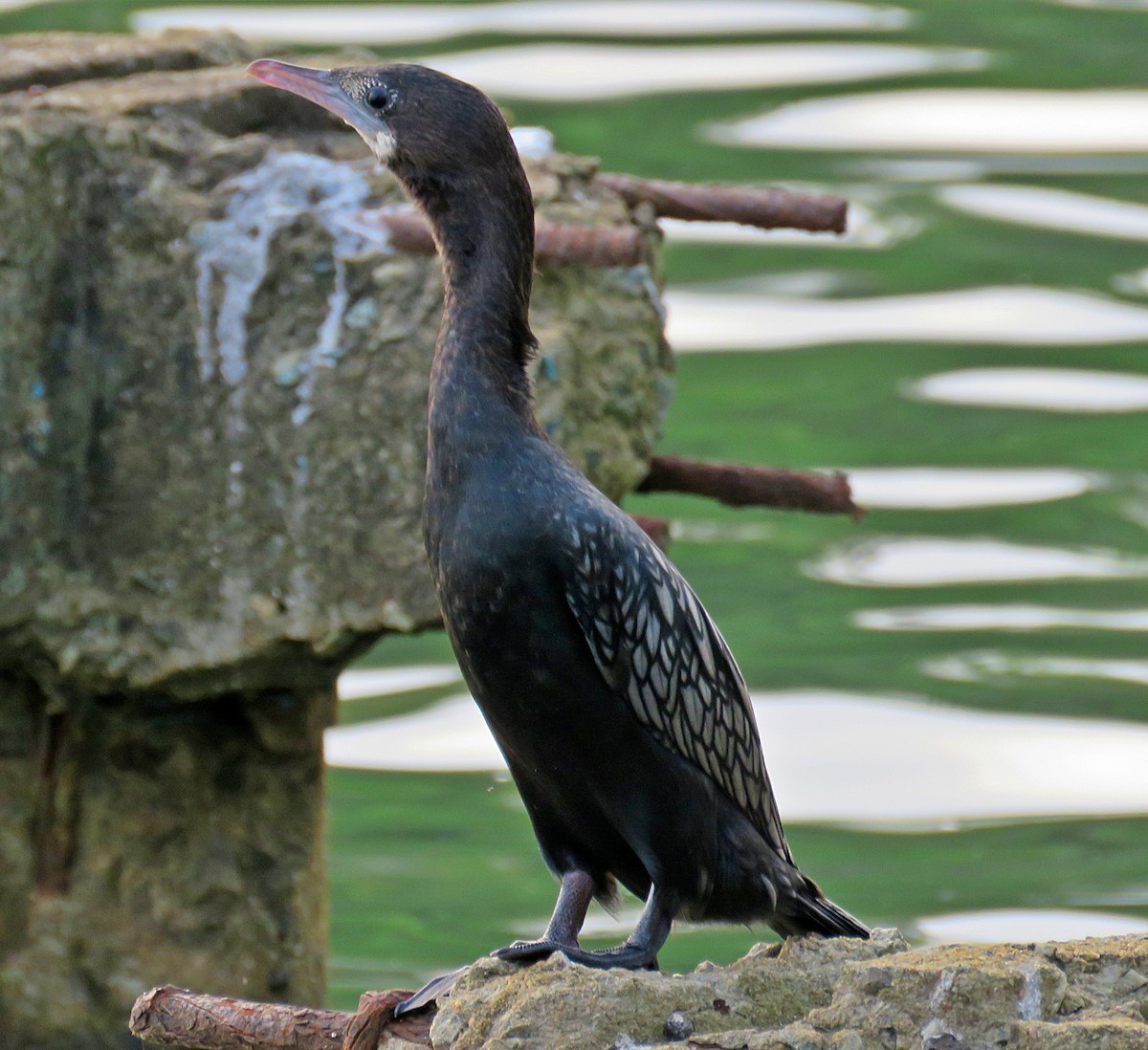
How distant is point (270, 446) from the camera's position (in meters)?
4.09

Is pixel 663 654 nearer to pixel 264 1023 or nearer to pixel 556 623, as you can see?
pixel 556 623

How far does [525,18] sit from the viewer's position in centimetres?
1037

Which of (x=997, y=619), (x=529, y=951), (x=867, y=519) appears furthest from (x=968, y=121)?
(x=529, y=951)

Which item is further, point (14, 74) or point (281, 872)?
point (281, 872)

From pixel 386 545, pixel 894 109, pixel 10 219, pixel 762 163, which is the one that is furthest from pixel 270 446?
pixel 894 109

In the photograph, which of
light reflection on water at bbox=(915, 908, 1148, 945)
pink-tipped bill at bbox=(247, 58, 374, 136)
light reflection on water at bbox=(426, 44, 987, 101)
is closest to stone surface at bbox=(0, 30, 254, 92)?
pink-tipped bill at bbox=(247, 58, 374, 136)

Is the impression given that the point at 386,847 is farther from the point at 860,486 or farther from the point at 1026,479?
the point at 1026,479

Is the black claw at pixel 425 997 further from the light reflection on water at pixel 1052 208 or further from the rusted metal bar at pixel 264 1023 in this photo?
the light reflection on water at pixel 1052 208

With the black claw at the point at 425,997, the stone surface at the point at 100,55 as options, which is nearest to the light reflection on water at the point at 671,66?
the stone surface at the point at 100,55

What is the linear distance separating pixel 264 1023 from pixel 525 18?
7.82m

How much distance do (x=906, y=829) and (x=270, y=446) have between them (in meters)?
3.78

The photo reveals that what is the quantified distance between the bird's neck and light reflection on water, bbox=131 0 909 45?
640 cm

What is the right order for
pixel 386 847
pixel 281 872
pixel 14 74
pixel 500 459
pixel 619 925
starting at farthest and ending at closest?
pixel 386 847
pixel 619 925
pixel 281 872
pixel 14 74
pixel 500 459

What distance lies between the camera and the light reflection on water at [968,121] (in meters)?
10.3
